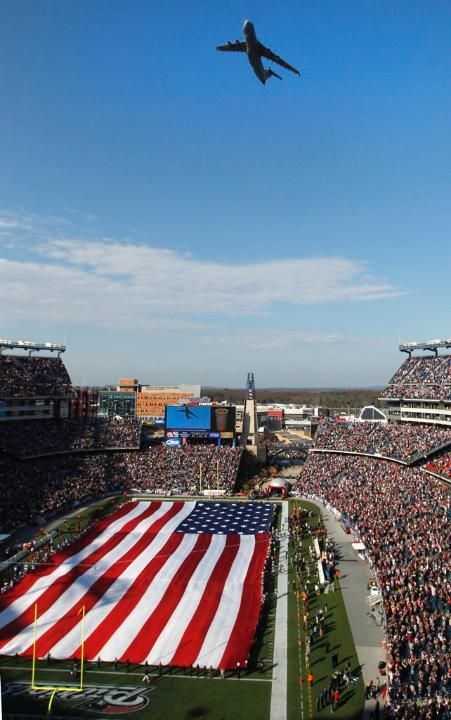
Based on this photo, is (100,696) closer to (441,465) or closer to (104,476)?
(441,465)

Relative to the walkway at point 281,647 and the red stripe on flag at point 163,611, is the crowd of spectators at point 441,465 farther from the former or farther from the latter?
the red stripe on flag at point 163,611

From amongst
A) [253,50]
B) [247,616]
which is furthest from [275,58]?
[247,616]

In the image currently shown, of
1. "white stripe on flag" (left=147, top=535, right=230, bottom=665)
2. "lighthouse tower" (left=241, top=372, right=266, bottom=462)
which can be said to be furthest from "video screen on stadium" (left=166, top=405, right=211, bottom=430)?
"white stripe on flag" (left=147, top=535, right=230, bottom=665)

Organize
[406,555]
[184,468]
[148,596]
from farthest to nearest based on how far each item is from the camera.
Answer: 1. [184,468]
2. [406,555]
3. [148,596]

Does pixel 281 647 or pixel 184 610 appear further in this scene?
pixel 184 610

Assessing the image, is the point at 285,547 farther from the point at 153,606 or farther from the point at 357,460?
the point at 357,460

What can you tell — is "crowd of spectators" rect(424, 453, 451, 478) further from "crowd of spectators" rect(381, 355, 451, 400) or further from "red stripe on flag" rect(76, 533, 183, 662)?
"red stripe on flag" rect(76, 533, 183, 662)
